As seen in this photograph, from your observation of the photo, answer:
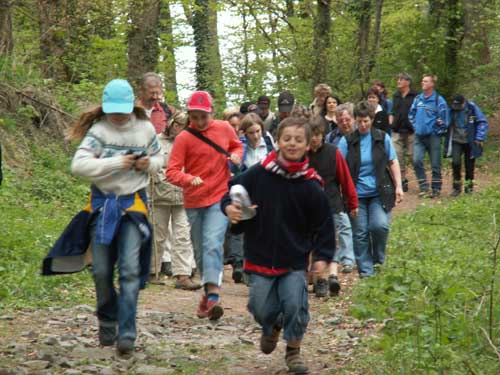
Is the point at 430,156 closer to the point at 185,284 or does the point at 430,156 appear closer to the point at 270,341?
the point at 185,284

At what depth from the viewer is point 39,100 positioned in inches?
742

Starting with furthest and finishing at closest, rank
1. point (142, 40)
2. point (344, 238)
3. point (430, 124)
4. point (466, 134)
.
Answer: point (142, 40) → point (430, 124) → point (466, 134) → point (344, 238)

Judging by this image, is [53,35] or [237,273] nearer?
[237,273]

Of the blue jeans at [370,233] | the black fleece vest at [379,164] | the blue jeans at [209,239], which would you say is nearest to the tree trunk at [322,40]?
the black fleece vest at [379,164]

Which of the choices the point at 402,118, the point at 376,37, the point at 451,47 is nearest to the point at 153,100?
the point at 402,118

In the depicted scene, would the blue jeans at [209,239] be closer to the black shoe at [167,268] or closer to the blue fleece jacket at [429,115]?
the black shoe at [167,268]

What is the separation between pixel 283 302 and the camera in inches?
287

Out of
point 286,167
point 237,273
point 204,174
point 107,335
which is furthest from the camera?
Result: point 237,273

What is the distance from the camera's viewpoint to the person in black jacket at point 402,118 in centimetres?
2055

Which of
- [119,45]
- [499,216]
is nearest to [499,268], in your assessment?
[499,216]

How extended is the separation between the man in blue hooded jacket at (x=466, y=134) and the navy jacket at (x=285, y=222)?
12.2 m

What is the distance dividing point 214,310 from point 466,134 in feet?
35.5

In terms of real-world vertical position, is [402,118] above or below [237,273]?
above

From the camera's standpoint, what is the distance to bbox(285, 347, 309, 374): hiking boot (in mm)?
7395
